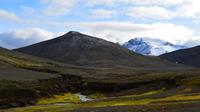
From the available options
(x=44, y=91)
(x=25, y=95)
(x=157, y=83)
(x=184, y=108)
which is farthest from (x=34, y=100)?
(x=184, y=108)

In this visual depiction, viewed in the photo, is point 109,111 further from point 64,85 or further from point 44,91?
point 64,85

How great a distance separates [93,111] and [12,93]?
60.8 metres

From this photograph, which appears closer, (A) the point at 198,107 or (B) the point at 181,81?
(A) the point at 198,107

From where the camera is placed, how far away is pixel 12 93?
126312 millimetres

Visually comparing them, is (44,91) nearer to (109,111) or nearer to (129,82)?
(129,82)

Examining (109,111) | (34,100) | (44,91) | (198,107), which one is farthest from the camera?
(44,91)

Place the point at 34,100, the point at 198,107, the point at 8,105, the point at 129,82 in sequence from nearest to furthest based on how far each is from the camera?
the point at 198,107 < the point at 8,105 < the point at 34,100 < the point at 129,82

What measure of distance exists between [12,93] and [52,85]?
3430 centimetres

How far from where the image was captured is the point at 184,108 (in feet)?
203

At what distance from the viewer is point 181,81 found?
141 metres

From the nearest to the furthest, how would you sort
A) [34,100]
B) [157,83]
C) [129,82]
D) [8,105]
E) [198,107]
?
[198,107]
[8,105]
[34,100]
[157,83]
[129,82]

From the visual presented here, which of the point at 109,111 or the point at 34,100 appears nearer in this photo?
the point at 109,111

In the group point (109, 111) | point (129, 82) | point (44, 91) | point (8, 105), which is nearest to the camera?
point (109, 111)

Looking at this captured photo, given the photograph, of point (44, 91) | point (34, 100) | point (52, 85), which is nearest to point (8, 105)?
point (34, 100)
